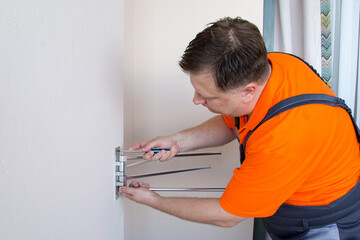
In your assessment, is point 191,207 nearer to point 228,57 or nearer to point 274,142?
point 274,142

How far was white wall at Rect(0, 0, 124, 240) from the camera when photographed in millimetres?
324

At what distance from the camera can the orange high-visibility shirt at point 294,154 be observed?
2.01 ft

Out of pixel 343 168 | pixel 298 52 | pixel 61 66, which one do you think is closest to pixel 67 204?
pixel 61 66

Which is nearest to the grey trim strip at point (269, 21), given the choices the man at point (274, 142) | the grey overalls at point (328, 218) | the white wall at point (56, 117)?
the man at point (274, 142)

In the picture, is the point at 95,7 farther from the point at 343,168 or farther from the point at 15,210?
the point at 343,168

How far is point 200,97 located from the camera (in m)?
0.74

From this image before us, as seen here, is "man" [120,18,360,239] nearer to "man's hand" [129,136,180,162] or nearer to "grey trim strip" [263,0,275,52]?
"man's hand" [129,136,180,162]

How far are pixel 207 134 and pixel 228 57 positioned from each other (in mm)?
425

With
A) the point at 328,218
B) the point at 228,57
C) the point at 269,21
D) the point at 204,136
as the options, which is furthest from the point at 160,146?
the point at 269,21

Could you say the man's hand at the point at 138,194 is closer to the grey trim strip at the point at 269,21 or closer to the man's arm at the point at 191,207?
the man's arm at the point at 191,207

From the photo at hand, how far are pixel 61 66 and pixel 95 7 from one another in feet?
0.62

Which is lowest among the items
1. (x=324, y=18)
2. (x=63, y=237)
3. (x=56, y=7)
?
(x=63, y=237)

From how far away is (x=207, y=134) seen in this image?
1.00m

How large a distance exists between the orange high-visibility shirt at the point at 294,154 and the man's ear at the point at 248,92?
0.02 m
